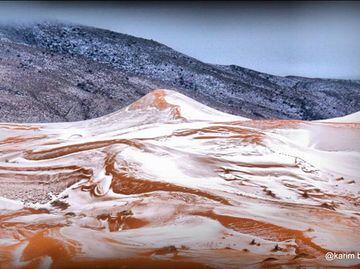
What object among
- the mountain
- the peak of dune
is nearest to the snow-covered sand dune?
the peak of dune

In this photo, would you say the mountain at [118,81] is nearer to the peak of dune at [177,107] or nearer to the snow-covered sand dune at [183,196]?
the peak of dune at [177,107]

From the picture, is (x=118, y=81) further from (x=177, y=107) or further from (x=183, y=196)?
(x=183, y=196)

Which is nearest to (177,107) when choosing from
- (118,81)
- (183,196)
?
(183,196)

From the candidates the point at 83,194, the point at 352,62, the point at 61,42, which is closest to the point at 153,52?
the point at 61,42

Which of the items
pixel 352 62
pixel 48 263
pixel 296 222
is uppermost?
pixel 352 62

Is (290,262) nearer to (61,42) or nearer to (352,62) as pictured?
(352,62)

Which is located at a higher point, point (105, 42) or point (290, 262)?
point (105, 42)
